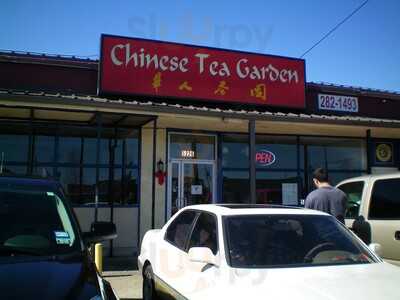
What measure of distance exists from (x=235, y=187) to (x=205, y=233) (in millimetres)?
8355

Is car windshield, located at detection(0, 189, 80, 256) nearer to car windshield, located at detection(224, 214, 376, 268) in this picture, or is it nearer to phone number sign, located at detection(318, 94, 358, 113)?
car windshield, located at detection(224, 214, 376, 268)

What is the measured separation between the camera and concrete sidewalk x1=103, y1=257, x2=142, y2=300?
7654 millimetres

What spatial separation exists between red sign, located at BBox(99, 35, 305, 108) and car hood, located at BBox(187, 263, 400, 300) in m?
8.34

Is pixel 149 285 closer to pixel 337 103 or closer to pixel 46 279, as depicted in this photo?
pixel 46 279

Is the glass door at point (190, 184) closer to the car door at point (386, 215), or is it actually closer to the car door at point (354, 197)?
the car door at point (354, 197)

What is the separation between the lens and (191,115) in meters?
10.1

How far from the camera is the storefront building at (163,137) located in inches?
447

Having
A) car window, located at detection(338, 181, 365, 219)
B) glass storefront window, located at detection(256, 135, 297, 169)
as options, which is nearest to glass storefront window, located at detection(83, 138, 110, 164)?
glass storefront window, located at detection(256, 135, 297, 169)

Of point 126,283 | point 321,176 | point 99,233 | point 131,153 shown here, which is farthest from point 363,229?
point 131,153

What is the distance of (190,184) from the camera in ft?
42.4

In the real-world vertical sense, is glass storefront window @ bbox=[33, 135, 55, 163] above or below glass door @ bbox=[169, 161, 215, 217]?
above

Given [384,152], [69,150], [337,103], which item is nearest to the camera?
[69,150]

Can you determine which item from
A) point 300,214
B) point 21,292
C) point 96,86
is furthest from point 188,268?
point 96,86

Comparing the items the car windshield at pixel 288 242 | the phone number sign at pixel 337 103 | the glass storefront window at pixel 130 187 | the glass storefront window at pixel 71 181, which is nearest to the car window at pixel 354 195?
the car windshield at pixel 288 242
